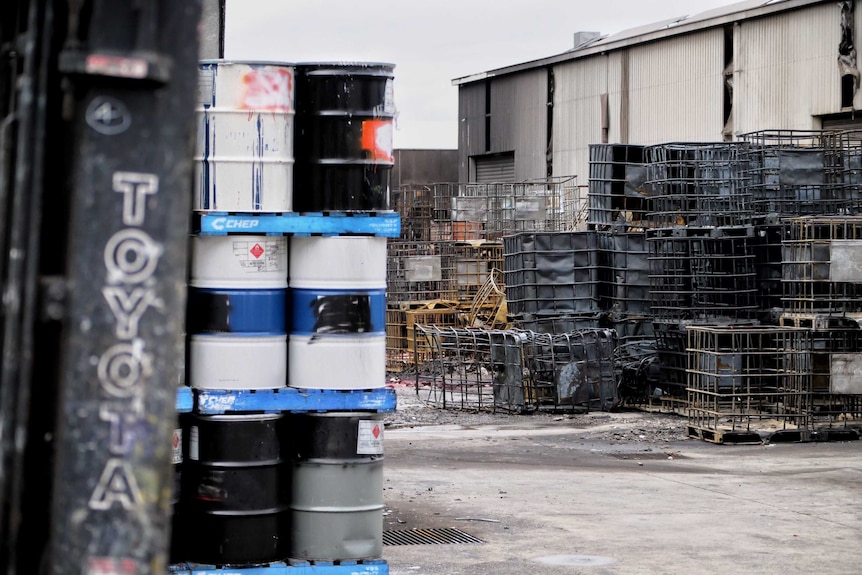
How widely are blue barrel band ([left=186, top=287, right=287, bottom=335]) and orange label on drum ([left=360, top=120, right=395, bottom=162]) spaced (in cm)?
84

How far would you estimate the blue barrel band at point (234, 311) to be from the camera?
627cm

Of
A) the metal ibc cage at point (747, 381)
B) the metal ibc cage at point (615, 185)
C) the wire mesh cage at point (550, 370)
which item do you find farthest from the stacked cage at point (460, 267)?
the metal ibc cage at point (747, 381)

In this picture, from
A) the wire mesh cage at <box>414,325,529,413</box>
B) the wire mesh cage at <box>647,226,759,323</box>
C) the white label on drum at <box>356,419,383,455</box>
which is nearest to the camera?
the white label on drum at <box>356,419,383,455</box>

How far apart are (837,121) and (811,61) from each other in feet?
5.10

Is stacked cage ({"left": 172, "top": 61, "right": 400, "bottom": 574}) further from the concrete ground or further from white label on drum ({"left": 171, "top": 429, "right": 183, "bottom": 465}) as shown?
the concrete ground

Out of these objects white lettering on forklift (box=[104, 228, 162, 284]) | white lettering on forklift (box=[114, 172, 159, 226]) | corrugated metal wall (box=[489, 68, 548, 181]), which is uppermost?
corrugated metal wall (box=[489, 68, 548, 181])

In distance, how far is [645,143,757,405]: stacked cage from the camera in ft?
56.3

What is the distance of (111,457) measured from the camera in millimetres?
2205

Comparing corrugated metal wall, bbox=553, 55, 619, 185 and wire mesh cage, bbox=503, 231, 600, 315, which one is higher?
corrugated metal wall, bbox=553, 55, 619, 185

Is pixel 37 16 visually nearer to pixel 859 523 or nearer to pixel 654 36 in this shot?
pixel 859 523

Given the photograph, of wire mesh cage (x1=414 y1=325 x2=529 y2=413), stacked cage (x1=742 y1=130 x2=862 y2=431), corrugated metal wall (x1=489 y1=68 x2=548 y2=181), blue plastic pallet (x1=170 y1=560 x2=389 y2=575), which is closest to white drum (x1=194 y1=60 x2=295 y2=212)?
blue plastic pallet (x1=170 y1=560 x2=389 y2=575)

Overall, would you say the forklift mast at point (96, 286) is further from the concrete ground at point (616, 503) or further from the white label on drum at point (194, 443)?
the concrete ground at point (616, 503)

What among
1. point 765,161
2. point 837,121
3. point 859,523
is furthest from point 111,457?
point 837,121

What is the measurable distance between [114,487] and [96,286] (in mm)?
347
